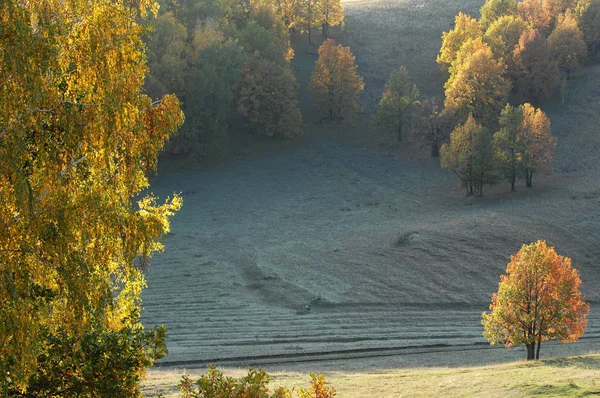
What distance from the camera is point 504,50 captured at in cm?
9275

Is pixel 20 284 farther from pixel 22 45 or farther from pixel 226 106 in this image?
pixel 226 106

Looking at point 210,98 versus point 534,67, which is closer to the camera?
point 210,98

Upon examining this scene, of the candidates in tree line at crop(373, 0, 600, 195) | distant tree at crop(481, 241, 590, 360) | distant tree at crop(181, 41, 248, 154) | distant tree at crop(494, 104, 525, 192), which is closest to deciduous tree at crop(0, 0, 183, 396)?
distant tree at crop(481, 241, 590, 360)

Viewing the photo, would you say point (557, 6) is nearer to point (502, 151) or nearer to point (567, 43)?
point (567, 43)

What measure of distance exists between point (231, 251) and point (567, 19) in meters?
65.9

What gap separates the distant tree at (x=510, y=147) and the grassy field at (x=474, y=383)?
45367 mm

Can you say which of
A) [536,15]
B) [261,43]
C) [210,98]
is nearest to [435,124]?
[261,43]

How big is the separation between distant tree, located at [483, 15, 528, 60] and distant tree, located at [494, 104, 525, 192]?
21.4 meters

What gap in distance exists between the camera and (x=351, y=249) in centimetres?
5759

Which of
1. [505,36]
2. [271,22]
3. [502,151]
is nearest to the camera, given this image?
[502,151]

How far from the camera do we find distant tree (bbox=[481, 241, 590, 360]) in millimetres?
33562

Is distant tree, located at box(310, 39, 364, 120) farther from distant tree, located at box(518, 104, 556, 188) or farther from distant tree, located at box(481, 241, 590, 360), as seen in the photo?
distant tree, located at box(481, 241, 590, 360)

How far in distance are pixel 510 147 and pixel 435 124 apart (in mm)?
13304

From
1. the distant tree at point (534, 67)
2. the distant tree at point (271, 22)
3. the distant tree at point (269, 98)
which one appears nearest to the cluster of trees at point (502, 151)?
the distant tree at point (534, 67)
